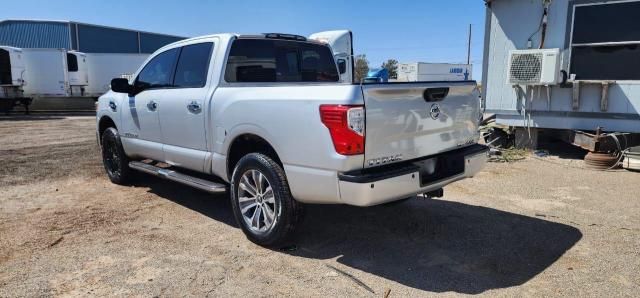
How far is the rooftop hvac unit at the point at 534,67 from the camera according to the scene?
807cm

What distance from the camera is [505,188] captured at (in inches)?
243

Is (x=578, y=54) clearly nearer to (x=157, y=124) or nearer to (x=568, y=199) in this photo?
(x=568, y=199)

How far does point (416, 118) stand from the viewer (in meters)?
3.64

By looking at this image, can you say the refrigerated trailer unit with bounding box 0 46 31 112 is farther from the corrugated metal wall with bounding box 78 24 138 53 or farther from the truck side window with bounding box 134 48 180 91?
the truck side window with bounding box 134 48 180 91

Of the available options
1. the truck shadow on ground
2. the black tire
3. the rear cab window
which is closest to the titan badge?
the truck shadow on ground

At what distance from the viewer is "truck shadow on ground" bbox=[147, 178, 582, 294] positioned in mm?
3486

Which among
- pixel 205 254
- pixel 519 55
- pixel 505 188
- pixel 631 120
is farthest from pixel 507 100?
pixel 205 254

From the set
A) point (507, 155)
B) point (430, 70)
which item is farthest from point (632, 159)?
point (430, 70)

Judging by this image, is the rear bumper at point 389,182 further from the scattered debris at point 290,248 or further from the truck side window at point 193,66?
the truck side window at point 193,66

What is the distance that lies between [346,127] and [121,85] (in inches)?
140

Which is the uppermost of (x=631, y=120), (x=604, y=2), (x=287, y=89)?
(x=604, y=2)

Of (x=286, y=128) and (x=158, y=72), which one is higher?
(x=158, y=72)

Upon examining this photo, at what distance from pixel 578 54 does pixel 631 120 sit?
4.67 feet

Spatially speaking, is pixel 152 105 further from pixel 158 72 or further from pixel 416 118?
pixel 416 118
